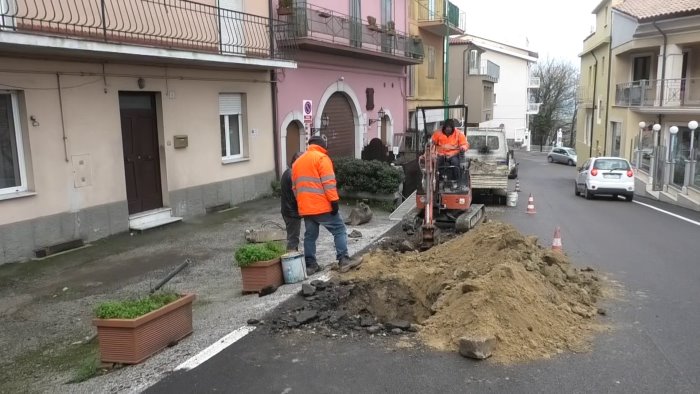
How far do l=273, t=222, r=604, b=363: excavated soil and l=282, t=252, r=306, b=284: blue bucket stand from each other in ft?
1.65

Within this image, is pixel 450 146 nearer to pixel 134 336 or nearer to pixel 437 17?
pixel 134 336

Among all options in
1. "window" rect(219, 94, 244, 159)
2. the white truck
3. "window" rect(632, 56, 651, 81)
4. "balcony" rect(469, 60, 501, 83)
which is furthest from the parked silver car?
"window" rect(219, 94, 244, 159)

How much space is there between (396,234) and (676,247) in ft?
17.6

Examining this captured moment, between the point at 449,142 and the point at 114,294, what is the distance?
709 centimetres

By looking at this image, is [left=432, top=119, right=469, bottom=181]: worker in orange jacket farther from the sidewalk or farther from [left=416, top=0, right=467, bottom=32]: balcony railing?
[left=416, top=0, right=467, bottom=32]: balcony railing

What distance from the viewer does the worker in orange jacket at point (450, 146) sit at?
11664 mm

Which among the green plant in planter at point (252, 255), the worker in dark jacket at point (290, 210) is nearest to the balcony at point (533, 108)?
the worker in dark jacket at point (290, 210)

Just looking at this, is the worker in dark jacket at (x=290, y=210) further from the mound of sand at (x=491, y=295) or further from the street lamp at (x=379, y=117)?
the street lamp at (x=379, y=117)

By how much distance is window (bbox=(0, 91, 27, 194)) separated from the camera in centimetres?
913

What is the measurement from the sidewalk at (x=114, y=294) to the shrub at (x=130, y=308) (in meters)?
0.45

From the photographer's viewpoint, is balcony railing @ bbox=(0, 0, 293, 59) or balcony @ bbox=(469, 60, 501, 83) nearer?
balcony railing @ bbox=(0, 0, 293, 59)

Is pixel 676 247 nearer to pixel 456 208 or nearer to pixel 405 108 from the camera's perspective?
pixel 456 208

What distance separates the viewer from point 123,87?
11062 millimetres

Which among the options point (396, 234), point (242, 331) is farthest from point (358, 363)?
point (396, 234)
